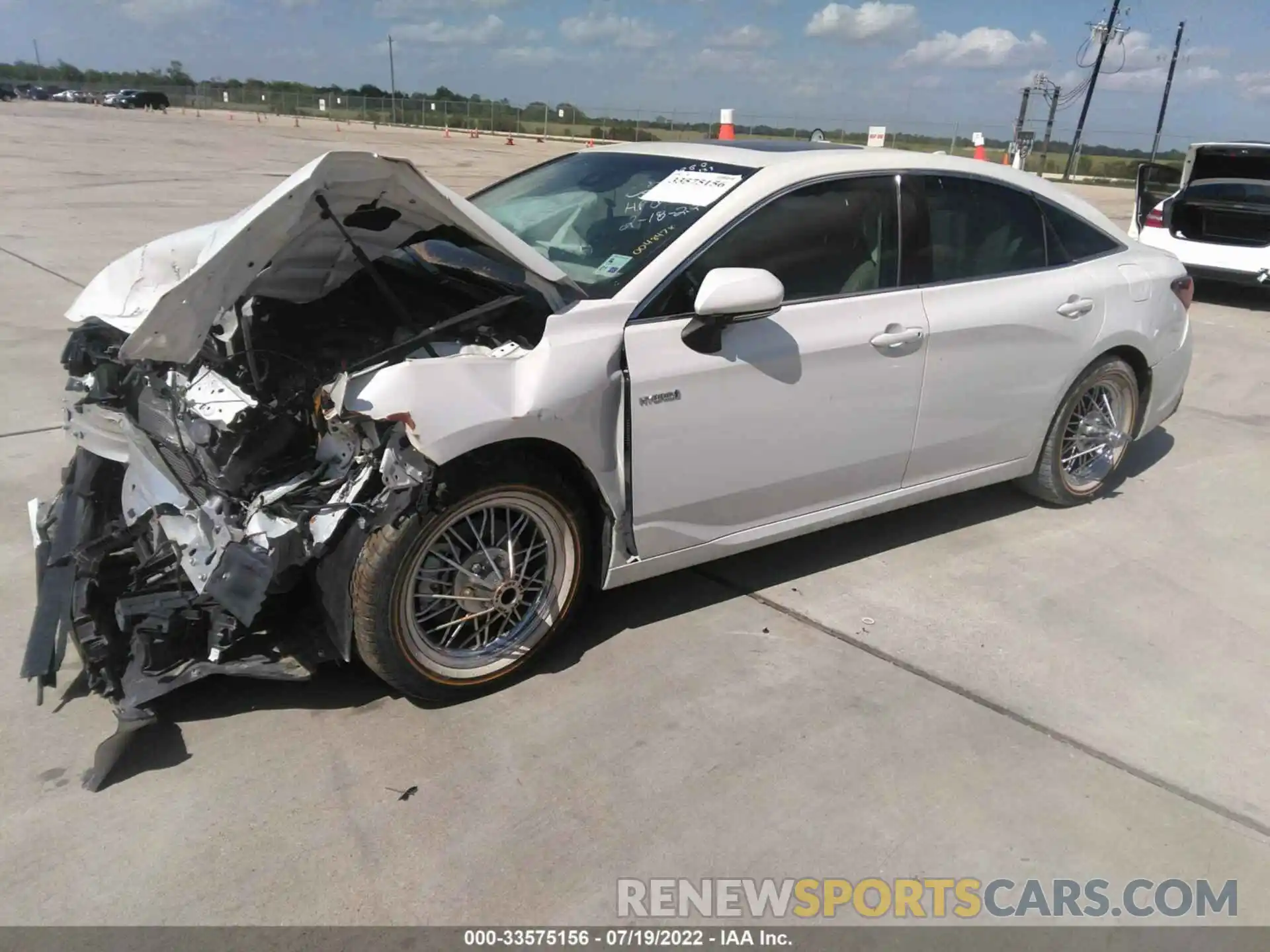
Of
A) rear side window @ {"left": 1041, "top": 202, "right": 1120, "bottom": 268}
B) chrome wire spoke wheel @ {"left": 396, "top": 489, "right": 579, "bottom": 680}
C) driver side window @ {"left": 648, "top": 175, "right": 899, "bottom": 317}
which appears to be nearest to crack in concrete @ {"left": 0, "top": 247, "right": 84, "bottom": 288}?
chrome wire spoke wheel @ {"left": 396, "top": 489, "right": 579, "bottom": 680}

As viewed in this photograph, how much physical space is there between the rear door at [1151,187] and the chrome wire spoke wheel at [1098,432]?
7.27 m

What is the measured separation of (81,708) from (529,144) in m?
40.0

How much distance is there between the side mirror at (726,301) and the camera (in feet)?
10.2

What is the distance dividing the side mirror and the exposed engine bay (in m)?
0.52

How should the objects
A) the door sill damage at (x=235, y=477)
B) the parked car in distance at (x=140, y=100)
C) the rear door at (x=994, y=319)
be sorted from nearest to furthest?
the door sill damage at (x=235, y=477) → the rear door at (x=994, y=319) → the parked car in distance at (x=140, y=100)

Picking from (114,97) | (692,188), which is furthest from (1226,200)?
(114,97)

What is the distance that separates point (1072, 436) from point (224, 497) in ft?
13.2

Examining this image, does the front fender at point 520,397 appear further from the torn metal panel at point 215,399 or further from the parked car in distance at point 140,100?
the parked car in distance at point 140,100

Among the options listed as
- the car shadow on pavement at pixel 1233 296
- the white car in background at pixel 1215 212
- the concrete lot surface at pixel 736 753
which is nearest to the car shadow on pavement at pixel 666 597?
the concrete lot surface at pixel 736 753

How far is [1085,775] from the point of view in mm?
2973

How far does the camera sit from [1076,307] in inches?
174

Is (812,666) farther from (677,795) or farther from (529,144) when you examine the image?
(529,144)

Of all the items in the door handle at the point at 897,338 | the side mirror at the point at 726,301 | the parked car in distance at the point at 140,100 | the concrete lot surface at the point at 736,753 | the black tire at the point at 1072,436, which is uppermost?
the parked car in distance at the point at 140,100

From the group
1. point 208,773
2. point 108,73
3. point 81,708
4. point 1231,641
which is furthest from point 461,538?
point 108,73
